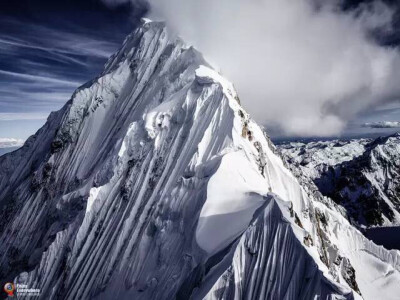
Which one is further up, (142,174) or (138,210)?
(142,174)

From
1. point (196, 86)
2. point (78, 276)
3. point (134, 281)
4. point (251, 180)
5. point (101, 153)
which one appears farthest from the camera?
point (101, 153)

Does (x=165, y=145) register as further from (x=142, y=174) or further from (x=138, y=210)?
(x=138, y=210)

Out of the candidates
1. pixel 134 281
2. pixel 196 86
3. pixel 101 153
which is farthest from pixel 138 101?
pixel 134 281

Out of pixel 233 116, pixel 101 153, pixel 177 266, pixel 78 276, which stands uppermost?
pixel 233 116

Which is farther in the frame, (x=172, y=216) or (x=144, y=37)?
(x=144, y=37)

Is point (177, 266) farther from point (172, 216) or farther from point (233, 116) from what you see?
point (233, 116)

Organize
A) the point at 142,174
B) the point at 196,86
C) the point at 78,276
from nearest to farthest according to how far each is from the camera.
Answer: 1. the point at 78,276
2. the point at 142,174
3. the point at 196,86
